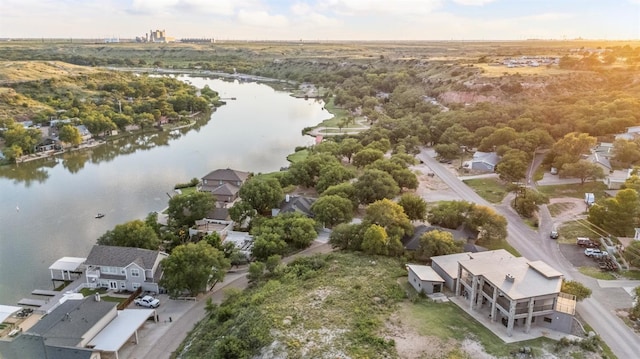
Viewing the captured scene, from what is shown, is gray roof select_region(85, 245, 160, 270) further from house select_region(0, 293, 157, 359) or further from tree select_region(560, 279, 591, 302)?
tree select_region(560, 279, 591, 302)

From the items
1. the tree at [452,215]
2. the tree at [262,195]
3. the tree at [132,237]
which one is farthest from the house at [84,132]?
the tree at [452,215]

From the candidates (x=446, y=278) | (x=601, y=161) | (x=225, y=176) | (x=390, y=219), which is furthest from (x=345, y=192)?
(x=601, y=161)

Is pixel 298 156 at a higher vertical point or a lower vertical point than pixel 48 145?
lower

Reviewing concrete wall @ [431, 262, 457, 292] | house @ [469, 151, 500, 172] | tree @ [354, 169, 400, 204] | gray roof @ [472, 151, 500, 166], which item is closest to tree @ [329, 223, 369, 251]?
concrete wall @ [431, 262, 457, 292]

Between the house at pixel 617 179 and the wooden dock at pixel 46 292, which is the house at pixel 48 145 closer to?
the wooden dock at pixel 46 292

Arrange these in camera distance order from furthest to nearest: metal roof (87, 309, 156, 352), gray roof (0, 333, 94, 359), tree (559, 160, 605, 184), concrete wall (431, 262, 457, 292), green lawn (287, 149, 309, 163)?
1. green lawn (287, 149, 309, 163)
2. tree (559, 160, 605, 184)
3. concrete wall (431, 262, 457, 292)
4. metal roof (87, 309, 156, 352)
5. gray roof (0, 333, 94, 359)

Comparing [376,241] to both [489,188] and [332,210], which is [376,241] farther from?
[489,188]

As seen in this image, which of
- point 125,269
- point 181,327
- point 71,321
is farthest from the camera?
point 125,269
